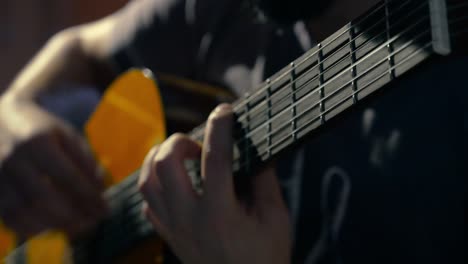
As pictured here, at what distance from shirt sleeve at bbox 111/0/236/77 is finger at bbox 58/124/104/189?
15 cm

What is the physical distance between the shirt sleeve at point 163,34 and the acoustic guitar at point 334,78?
0.78 ft

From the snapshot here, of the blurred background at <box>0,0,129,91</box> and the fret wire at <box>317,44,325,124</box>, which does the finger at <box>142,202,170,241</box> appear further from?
the blurred background at <box>0,0,129,91</box>

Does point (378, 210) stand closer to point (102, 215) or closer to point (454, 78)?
point (454, 78)

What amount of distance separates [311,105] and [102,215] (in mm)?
440

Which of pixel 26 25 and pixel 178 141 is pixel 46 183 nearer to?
pixel 178 141

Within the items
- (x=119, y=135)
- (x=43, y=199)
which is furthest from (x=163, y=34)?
(x=43, y=199)

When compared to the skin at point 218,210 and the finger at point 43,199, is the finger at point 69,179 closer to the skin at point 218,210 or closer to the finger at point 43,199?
the finger at point 43,199

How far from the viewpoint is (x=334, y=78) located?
20.5 inches

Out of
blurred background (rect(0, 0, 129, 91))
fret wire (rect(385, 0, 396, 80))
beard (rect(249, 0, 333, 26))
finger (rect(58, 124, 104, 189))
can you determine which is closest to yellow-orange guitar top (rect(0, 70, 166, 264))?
finger (rect(58, 124, 104, 189))

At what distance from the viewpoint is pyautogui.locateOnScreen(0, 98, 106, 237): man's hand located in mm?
898

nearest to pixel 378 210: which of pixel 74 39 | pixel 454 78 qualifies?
pixel 454 78

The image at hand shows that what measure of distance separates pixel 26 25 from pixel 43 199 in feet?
3.84

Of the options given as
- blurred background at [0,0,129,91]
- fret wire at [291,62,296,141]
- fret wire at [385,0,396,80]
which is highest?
blurred background at [0,0,129,91]

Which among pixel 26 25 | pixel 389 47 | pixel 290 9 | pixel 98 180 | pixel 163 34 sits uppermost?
pixel 26 25
